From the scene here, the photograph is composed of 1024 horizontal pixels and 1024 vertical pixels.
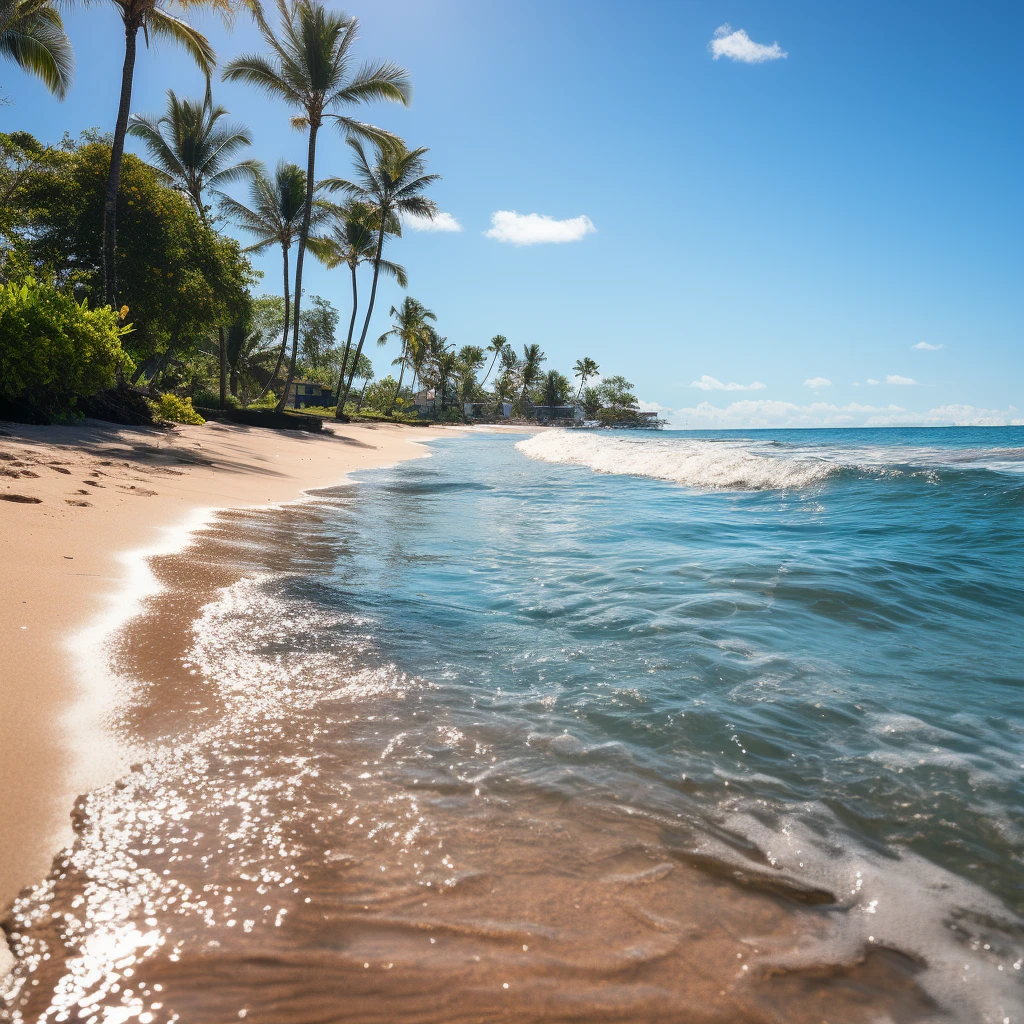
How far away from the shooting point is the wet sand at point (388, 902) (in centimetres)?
130

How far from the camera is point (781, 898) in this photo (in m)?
1.70

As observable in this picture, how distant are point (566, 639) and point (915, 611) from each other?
2600 millimetres

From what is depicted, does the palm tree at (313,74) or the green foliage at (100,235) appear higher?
the palm tree at (313,74)

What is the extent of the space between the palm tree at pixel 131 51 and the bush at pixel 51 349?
4615 mm

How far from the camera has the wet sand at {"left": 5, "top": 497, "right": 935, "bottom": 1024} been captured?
4.27 ft

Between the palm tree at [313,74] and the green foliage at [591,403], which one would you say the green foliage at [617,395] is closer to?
the green foliage at [591,403]

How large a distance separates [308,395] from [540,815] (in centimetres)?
5162

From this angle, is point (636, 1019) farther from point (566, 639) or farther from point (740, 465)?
point (740, 465)

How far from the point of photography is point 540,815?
1.95 metres

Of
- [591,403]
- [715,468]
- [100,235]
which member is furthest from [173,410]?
[591,403]

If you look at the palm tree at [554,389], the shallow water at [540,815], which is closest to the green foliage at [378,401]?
the palm tree at [554,389]

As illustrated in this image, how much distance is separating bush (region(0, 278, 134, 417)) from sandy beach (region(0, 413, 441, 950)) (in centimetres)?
57

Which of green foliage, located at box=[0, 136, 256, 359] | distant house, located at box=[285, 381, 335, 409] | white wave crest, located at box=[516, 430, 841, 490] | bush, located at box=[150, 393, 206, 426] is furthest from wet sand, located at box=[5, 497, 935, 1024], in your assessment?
distant house, located at box=[285, 381, 335, 409]

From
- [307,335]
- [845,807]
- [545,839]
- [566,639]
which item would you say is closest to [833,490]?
[566,639]
